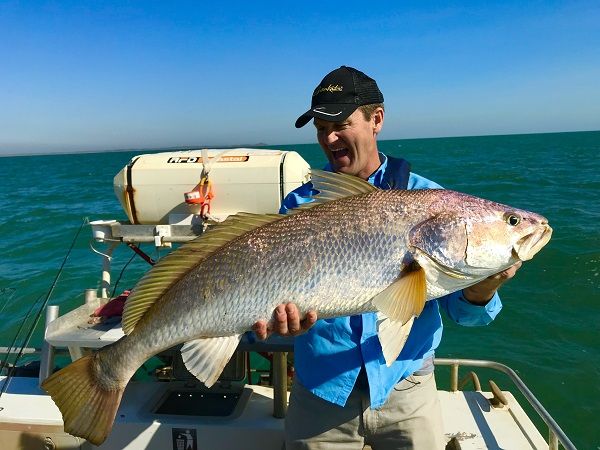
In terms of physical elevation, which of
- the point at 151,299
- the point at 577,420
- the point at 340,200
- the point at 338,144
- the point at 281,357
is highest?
the point at 338,144

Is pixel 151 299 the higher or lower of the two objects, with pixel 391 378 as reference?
higher

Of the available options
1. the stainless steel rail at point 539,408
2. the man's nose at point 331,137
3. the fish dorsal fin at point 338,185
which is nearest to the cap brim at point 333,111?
the man's nose at point 331,137

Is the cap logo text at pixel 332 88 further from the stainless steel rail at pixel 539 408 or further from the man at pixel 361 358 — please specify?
the stainless steel rail at pixel 539 408

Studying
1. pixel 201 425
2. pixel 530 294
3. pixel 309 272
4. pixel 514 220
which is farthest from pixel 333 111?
pixel 530 294

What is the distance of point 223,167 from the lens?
4.46 m

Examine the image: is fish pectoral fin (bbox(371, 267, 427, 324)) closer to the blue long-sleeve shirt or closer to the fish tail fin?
the blue long-sleeve shirt

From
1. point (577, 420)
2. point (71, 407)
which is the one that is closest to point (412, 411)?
point (71, 407)

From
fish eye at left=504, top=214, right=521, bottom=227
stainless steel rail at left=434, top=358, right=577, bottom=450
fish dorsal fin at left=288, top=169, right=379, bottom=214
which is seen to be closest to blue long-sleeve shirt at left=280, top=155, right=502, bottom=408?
fish eye at left=504, top=214, right=521, bottom=227

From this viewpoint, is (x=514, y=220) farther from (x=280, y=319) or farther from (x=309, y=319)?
(x=280, y=319)

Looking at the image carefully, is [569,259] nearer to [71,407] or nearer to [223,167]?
[223,167]

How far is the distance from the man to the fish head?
268mm

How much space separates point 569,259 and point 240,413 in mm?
12239

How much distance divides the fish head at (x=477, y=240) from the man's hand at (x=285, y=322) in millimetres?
597

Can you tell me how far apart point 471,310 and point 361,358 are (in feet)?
2.10
